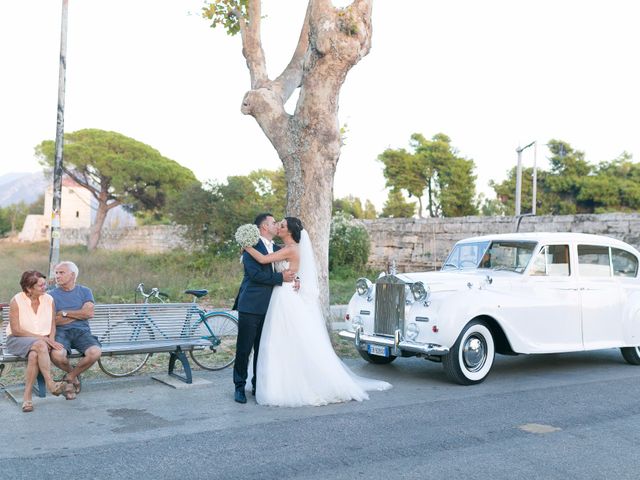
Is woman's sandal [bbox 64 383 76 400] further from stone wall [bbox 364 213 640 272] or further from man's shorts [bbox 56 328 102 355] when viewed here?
stone wall [bbox 364 213 640 272]

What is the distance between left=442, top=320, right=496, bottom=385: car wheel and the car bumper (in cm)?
22

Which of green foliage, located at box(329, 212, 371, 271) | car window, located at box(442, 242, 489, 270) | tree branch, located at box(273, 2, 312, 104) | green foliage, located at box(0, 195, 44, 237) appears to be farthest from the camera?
green foliage, located at box(0, 195, 44, 237)

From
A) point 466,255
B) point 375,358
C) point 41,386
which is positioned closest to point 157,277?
point 375,358

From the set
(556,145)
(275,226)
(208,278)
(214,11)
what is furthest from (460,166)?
(275,226)

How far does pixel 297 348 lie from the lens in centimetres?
712

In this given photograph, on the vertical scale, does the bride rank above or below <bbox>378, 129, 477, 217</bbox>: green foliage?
below

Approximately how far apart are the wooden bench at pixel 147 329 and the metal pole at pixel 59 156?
303 inches

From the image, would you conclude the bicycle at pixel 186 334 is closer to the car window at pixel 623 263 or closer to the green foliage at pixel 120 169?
the car window at pixel 623 263

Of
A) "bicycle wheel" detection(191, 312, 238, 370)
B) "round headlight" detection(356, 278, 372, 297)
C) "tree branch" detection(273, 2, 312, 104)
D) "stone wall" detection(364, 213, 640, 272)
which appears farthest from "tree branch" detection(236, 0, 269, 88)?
"stone wall" detection(364, 213, 640, 272)

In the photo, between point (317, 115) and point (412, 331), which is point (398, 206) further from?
point (412, 331)

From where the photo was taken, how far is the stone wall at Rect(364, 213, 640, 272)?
18.0m

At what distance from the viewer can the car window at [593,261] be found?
9492 millimetres

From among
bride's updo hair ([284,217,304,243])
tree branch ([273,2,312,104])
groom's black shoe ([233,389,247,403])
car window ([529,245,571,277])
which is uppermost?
tree branch ([273,2,312,104])

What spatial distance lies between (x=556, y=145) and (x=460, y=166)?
742 cm
